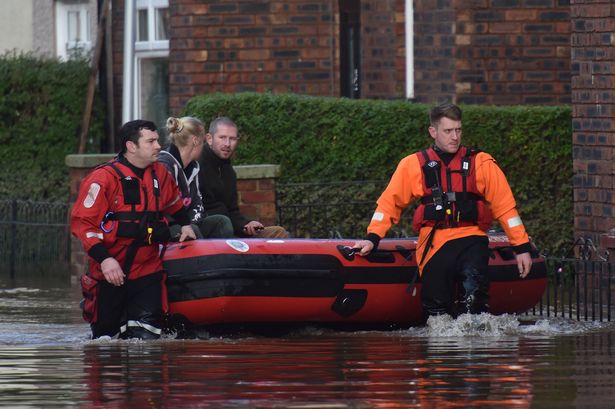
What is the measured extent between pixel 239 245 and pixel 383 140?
561cm

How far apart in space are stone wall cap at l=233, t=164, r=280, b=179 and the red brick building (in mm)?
2446

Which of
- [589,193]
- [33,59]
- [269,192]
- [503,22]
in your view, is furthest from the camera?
[33,59]

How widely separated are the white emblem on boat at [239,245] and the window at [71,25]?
12563mm

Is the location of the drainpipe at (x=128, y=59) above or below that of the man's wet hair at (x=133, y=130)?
above

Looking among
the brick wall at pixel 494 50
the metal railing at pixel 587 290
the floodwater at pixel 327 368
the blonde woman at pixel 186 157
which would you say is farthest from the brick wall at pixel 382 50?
the blonde woman at pixel 186 157

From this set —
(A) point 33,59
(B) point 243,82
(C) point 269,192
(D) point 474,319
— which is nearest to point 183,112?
(B) point 243,82

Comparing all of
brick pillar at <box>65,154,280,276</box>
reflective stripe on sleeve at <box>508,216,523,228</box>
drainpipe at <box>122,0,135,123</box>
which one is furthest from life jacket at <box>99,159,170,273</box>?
drainpipe at <box>122,0,135,123</box>

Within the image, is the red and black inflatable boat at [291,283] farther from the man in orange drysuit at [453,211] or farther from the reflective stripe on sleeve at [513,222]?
the reflective stripe on sleeve at [513,222]

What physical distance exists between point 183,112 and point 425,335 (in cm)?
717

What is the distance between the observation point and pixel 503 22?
57.5ft

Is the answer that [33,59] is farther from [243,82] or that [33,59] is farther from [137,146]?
[137,146]

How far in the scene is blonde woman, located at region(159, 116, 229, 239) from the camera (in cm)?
1227

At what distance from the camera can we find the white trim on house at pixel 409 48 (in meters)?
18.3

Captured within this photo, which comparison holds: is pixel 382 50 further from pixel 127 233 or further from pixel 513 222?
pixel 127 233
